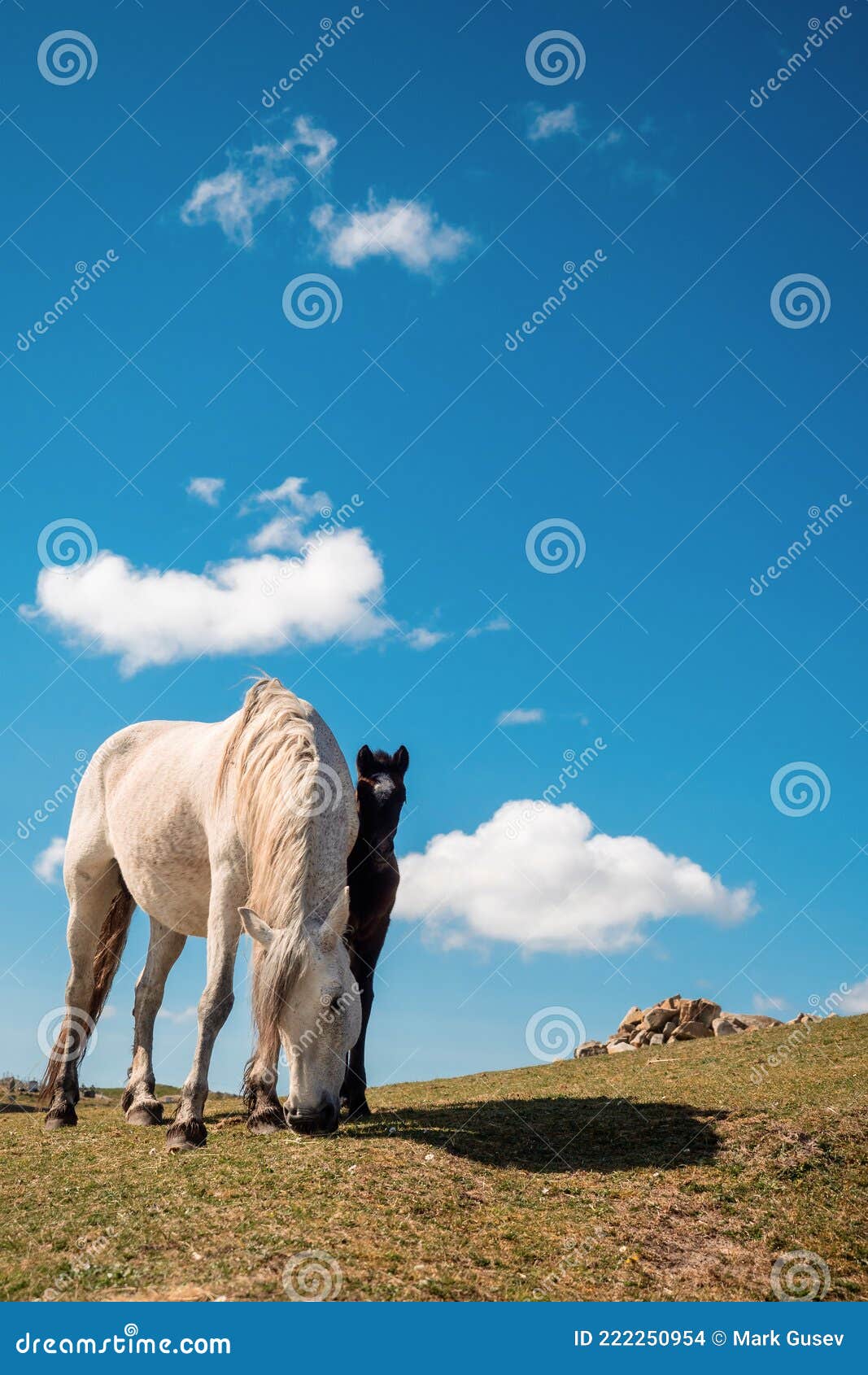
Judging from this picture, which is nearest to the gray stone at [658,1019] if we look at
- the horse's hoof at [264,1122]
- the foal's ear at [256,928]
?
the horse's hoof at [264,1122]

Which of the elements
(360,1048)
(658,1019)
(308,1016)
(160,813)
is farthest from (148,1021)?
(658,1019)

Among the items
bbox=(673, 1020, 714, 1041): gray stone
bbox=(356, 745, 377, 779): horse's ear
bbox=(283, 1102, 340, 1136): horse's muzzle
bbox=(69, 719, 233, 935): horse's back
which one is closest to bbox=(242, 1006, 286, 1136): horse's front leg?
bbox=(283, 1102, 340, 1136): horse's muzzle

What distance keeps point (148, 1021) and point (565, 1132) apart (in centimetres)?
462

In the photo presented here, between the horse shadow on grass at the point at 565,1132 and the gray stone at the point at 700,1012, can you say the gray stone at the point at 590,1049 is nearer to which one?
the gray stone at the point at 700,1012

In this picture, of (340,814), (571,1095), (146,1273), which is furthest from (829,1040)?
(146,1273)

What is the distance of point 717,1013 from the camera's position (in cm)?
1861

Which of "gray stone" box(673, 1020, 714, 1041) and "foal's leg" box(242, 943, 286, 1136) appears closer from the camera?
"foal's leg" box(242, 943, 286, 1136)

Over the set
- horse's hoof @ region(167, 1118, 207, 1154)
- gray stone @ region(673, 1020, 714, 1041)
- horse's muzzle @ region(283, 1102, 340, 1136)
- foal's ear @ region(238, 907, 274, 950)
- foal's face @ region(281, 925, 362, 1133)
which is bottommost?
horse's hoof @ region(167, 1118, 207, 1154)

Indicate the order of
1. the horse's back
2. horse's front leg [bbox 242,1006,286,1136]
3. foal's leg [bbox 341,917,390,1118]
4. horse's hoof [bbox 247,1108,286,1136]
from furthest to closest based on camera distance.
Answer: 1. the horse's back
2. foal's leg [bbox 341,917,390,1118]
3. horse's hoof [bbox 247,1108,286,1136]
4. horse's front leg [bbox 242,1006,286,1136]

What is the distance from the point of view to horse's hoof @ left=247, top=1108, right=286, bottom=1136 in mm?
8195

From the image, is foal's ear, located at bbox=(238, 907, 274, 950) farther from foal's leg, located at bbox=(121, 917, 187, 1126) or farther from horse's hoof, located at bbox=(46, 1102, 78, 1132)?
horse's hoof, located at bbox=(46, 1102, 78, 1132)

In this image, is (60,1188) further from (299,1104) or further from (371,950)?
(371,950)

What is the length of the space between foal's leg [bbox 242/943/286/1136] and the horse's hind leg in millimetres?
3588

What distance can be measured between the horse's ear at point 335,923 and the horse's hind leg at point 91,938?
15.1 feet
